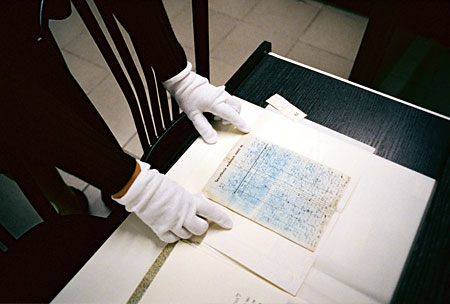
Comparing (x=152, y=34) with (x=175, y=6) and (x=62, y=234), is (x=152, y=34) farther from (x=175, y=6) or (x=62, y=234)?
(x=175, y=6)

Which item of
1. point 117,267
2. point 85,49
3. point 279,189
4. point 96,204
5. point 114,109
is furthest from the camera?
point 85,49

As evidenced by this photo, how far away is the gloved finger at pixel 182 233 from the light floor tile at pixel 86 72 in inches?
58.6

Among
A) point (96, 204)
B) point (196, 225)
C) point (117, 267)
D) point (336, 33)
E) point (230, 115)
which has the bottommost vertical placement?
point (96, 204)

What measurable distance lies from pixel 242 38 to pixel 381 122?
1.53 m

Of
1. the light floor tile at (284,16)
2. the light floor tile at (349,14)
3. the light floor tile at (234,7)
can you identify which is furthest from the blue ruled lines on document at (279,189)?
the light floor tile at (349,14)

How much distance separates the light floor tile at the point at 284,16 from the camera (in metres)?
2.35

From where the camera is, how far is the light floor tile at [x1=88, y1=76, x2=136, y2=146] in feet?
5.86

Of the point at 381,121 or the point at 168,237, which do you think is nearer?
the point at 168,237

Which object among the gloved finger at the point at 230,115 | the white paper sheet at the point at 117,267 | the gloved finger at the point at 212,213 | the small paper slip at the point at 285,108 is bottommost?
the white paper sheet at the point at 117,267

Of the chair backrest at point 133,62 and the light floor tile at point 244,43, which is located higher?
the light floor tile at point 244,43

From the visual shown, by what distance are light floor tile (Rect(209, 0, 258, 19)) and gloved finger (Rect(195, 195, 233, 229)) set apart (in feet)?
6.49

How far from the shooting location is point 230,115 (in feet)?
2.89

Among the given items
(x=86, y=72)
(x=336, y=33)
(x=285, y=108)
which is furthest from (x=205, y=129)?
(x=336, y=33)

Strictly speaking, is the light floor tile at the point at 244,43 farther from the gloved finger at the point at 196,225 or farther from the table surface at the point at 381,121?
the gloved finger at the point at 196,225
